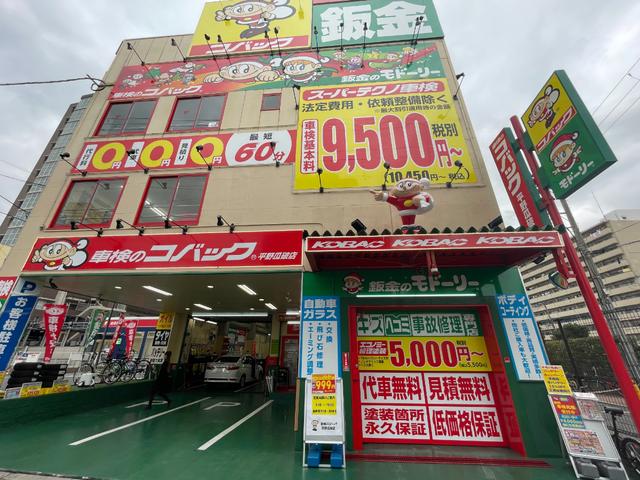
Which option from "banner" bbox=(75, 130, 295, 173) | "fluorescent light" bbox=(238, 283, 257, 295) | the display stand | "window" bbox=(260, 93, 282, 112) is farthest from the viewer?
"window" bbox=(260, 93, 282, 112)

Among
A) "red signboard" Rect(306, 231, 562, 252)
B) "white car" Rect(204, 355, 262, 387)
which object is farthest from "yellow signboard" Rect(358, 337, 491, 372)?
"white car" Rect(204, 355, 262, 387)

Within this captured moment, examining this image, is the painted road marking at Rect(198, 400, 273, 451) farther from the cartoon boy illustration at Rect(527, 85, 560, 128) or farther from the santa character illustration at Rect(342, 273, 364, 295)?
the cartoon boy illustration at Rect(527, 85, 560, 128)

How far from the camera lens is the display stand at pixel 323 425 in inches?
170

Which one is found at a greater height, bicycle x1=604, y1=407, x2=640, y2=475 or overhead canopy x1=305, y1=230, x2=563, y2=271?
overhead canopy x1=305, y1=230, x2=563, y2=271

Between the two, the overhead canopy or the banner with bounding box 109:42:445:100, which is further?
the banner with bounding box 109:42:445:100

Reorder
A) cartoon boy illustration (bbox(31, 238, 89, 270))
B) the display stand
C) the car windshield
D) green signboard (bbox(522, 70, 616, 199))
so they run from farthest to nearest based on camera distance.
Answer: the car windshield → cartoon boy illustration (bbox(31, 238, 89, 270)) → green signboard (bbox(522, 70, 616, 199)) → the display stand

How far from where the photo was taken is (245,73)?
10883mm

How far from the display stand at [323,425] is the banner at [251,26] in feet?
41.7

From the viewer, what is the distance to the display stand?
4.32m

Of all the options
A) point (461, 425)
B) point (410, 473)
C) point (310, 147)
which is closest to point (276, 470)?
point (410, 473)

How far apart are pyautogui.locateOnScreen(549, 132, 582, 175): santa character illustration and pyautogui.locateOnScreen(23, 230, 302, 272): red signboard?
18.0 feet

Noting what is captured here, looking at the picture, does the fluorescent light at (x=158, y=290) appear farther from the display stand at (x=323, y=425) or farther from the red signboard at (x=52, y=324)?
the display stand at (x=323, y=425)

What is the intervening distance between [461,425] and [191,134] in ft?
35.8

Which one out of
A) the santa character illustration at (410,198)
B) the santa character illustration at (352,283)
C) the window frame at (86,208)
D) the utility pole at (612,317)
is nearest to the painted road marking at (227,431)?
the santa character illustration at (352,283)
